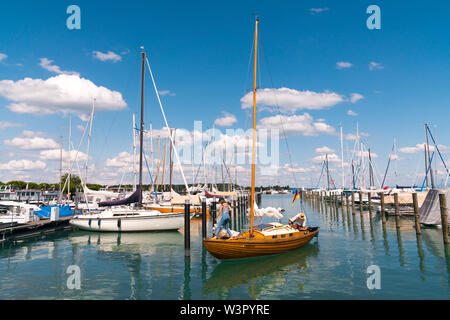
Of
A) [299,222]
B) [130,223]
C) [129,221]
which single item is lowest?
[130,223]

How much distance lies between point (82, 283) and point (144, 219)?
1328 centimetres

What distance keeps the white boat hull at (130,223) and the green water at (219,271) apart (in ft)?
11.4

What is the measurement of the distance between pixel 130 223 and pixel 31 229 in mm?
8373

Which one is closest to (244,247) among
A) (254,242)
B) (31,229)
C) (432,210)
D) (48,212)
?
(254,242)

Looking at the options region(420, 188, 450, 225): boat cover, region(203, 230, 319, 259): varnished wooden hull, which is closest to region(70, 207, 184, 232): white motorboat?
region(203, 230, 319, 259): varnished wooden hull

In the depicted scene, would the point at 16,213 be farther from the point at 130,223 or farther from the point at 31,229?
the point at 130,223

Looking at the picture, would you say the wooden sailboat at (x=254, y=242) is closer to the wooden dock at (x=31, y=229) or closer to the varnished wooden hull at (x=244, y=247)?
the varnished wooden hull at (x=244, y=247)

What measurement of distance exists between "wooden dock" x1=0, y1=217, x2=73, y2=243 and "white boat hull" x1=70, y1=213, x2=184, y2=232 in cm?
241

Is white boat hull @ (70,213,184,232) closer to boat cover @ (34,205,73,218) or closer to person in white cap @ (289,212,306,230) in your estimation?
boat cover @ (34,205,73,218)

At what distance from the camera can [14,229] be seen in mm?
23031

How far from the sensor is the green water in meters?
11.2

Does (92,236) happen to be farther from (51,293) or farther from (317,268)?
(317,268)

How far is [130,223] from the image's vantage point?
85.1 feet
